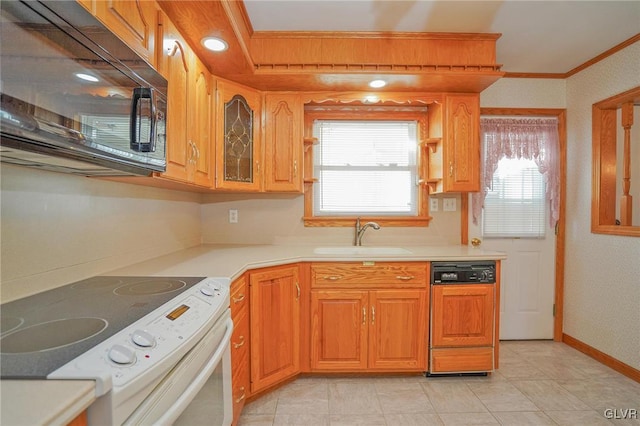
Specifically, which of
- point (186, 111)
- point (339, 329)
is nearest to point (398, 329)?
point (339, 329)

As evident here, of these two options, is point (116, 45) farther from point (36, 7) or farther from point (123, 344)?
point (123, 344)

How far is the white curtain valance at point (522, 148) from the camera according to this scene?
9.02 ft

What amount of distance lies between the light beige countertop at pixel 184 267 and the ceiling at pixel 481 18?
5.10 ft

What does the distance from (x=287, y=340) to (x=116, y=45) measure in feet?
5.91

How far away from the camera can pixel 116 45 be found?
95 cm

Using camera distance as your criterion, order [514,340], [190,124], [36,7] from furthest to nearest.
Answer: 1. [514,340]
2. [190,124]
3. [36,7]

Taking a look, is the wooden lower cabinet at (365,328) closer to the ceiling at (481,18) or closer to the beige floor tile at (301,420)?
the beige floor tile at (301,420)

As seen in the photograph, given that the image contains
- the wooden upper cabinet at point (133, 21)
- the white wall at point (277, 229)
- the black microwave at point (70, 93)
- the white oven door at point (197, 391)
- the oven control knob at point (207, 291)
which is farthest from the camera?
the white wall at point (277, 229)

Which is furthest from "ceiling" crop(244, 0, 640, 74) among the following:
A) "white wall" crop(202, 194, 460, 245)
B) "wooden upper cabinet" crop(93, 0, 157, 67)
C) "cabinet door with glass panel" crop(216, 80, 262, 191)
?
"white wall" crop(202, 194, 460, 245)

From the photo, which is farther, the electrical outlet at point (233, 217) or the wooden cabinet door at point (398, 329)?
the electrical outlet at point (233, 217)

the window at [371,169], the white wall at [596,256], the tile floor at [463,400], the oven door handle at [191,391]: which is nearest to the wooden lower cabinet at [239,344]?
the tile floor at [463,400]

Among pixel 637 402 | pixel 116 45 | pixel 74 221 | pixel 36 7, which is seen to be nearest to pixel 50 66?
pixel 36 7

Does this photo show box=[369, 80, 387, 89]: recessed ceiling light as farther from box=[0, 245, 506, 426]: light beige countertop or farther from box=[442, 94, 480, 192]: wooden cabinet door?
box=[0, 245, 506, 426]: light beige countertop

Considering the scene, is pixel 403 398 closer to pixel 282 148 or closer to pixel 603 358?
pixel 603 358
